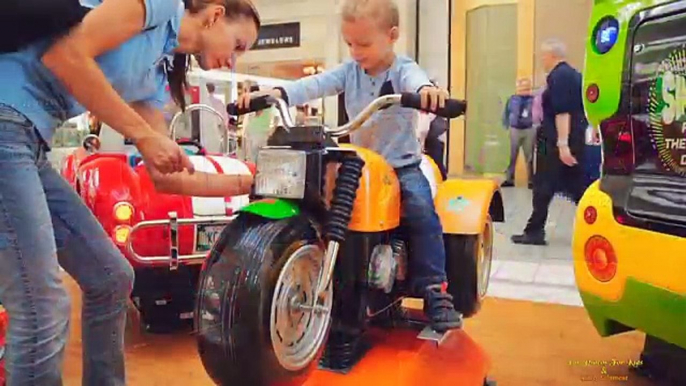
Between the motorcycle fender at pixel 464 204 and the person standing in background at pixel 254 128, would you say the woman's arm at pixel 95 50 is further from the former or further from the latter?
the motorcycle fender at pixel 464 204

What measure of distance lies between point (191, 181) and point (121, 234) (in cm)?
44

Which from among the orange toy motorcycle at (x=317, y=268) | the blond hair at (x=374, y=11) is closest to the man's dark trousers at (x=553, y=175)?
the orange toy motorcycle at (x=317, y=268)

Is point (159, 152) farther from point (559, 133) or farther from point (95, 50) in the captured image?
point (559, 133)

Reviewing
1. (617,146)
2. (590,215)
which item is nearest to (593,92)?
(617,146)

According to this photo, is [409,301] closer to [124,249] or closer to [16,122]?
[124,249]

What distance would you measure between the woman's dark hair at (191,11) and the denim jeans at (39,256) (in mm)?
241

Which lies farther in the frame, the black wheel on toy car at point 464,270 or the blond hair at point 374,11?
the black wheel on toy car at point 464,270

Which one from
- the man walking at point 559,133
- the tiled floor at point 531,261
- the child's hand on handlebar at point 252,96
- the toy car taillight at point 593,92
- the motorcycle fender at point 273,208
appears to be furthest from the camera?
the tiled floor at point 531,261

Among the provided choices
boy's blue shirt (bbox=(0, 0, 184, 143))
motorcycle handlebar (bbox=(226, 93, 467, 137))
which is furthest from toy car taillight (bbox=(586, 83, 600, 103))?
boy's blue shirt (bbox=(0, 0, 184, 143))

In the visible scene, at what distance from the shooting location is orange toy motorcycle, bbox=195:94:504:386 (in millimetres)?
1010

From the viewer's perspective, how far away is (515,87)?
1.73 m

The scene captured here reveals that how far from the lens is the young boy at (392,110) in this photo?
133 cm

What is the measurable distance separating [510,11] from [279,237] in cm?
98

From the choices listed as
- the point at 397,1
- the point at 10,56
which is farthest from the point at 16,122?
the point at 397,1
